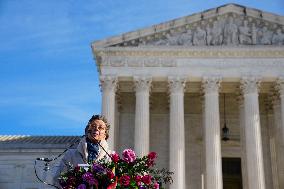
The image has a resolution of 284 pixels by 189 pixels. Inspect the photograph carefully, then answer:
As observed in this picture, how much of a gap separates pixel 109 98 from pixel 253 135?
970 centimetres

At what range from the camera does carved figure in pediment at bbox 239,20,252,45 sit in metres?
32.7

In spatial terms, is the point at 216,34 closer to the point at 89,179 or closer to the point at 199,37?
the point at 199,37

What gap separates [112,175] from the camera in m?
5.46

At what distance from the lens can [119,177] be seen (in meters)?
5.54

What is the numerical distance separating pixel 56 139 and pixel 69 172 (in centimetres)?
3564

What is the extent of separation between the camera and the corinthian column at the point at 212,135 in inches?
1158

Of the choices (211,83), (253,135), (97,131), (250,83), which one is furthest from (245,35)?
(97,131)

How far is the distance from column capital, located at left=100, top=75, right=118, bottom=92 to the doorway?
11061mm

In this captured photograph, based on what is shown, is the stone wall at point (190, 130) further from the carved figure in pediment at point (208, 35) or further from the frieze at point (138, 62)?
the carved figure in pediment at point (208, 35)

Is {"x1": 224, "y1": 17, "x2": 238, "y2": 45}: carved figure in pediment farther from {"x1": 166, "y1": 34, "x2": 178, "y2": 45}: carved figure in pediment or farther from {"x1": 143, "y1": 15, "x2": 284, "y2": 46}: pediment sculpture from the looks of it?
{"x1": 166, "y1": 34, "x2": 178, "y2": 45}: carved figure in pediment

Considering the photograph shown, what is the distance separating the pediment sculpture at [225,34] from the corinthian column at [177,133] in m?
3.06

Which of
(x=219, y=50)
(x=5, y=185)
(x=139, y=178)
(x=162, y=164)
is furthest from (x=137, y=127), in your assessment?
(x=139, y=178)

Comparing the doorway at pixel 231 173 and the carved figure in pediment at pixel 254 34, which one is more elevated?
the carved figure in pediment at pixel 254 34

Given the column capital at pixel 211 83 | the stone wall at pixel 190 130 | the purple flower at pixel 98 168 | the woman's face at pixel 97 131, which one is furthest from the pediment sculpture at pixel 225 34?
the purple flower at pixel 98 168
